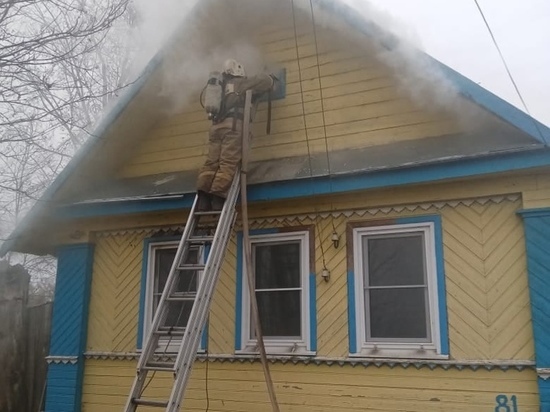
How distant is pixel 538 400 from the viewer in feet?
17.4

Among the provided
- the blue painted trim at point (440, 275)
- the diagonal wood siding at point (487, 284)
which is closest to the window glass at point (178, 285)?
the blue painted trim at point (440, 275)

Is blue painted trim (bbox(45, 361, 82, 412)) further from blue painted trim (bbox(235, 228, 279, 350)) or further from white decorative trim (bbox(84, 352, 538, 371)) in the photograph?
blue painted trim (bbox(235, 228, 279, 350))

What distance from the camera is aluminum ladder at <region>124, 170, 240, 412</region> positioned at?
4.88m

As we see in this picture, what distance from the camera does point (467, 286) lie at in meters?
5.75

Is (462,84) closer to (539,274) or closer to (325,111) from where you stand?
(325,111)

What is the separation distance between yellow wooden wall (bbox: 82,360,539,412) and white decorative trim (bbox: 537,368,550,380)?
0.41ft

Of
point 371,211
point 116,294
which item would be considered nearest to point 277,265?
point 371,211

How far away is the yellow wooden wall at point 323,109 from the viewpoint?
21.9 feet

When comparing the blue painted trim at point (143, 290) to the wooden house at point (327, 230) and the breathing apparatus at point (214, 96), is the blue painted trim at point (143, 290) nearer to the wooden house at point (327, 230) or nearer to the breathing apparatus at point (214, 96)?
the wooden house at point (327, 230)

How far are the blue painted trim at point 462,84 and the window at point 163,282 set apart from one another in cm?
320

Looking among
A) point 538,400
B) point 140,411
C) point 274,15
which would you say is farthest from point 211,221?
point 538,400

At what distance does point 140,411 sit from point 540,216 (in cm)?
479

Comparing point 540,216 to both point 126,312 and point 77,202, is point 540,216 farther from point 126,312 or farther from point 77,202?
point 77,202

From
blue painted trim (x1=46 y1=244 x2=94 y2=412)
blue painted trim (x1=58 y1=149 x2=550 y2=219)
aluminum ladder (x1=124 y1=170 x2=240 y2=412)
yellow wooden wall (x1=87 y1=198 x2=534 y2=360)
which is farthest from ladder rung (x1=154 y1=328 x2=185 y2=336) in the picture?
blue painted trim (x1=46 y1=244 x2=94 y2=412)
